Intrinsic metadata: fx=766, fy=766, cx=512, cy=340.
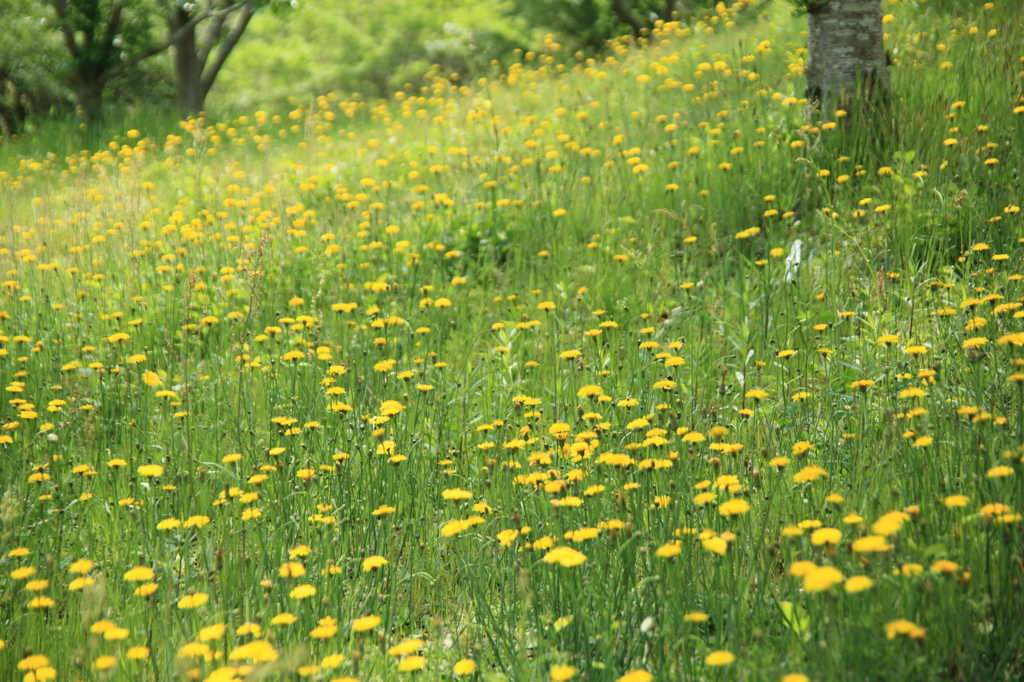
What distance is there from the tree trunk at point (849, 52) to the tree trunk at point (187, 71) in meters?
10.9

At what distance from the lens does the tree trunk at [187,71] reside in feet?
42.2

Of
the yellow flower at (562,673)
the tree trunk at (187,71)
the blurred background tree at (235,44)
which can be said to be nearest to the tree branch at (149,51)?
the blurred background tree at (235,44)

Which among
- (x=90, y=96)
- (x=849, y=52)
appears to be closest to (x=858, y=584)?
(x=849, y=52)

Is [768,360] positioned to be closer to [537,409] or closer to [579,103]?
[537,409]

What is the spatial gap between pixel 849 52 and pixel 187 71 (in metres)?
11.6

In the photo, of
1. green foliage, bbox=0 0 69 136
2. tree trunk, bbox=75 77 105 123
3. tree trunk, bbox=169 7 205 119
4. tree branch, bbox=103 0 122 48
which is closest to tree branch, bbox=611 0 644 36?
tree trunk, bbox=169 7 205 119

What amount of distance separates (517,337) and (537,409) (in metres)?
0.62

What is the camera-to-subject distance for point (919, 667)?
1.52 metres

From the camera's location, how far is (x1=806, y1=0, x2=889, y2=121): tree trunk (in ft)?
15.9

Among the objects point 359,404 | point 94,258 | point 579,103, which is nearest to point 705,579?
point 359,404

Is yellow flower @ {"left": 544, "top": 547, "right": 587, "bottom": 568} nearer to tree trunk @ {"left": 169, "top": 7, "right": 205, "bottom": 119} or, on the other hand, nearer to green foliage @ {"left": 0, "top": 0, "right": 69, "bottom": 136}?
tree trunk @ {"left": 169, "top": 7, "right": 205, "bottom": 119}

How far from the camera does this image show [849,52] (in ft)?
15.9

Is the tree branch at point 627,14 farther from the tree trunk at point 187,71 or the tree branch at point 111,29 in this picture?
the tree branch at point 111,29

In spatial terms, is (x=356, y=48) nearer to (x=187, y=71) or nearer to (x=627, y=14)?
(x=187, y=71)
